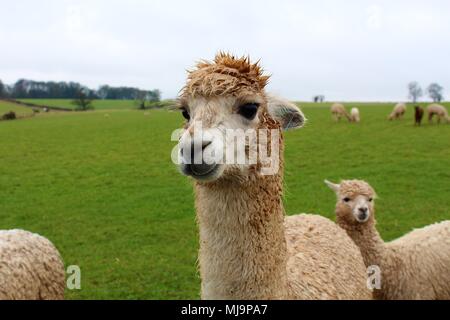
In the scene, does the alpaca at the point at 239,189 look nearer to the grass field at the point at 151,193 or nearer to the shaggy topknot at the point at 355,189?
the grass field at the point at 151,193

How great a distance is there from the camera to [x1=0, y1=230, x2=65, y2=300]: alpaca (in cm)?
494

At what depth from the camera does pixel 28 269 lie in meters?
5.19

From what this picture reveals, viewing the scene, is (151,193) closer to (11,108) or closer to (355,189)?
(355,189)

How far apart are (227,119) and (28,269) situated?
139 inches

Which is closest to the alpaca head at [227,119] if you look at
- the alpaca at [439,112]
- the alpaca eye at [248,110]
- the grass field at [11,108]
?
the alpaca eye at [248,110]

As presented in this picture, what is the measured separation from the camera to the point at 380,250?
624 centimetres

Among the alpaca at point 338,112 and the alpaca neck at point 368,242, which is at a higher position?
the alpaca at point 338,112

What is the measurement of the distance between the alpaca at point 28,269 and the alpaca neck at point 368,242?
393 cm

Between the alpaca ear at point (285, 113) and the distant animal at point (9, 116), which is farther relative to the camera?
the distant animal at point (9, 116)

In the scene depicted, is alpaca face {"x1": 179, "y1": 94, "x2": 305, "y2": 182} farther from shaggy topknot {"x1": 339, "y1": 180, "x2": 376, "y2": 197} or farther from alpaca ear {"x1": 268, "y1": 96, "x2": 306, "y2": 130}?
shaggy topknot {"x1": 339, "y1": 180, "x2": 376, "y2": 197}

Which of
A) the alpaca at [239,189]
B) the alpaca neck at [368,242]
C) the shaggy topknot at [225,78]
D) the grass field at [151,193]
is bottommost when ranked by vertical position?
the grass field at [151,193]

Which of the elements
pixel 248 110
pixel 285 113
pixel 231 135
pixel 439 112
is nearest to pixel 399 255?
pixel 285 113

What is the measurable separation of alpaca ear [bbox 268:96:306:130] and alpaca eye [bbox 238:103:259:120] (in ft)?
0.78

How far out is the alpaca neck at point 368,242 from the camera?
615cm
